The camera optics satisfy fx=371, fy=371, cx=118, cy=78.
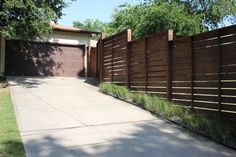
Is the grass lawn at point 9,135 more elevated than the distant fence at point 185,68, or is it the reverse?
the distant fence at point 185,68

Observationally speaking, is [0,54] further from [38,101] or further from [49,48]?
[38,101]

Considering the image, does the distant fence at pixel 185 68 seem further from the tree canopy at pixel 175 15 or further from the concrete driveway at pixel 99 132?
the tree canopy at pixel 175 15

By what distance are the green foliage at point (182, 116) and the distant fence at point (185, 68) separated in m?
0.39

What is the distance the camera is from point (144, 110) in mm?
11141

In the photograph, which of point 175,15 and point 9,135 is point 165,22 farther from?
point 9,135

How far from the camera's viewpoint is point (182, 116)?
968 centimetres

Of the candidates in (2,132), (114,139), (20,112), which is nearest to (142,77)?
(20,112)

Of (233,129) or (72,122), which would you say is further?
(72,122)

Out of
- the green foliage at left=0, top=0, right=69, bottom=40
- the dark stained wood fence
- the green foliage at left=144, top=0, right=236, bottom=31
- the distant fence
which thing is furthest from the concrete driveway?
the green foliage at left=144, top=0, right=236, bottom=31

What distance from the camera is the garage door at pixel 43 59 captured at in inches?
853

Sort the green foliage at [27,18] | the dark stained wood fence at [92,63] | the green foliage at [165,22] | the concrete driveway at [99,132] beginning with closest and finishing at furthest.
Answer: the concrete driveway at [99,132]
the green foliage at [27,18]
the green foliage at [165,22]
the dark stained wood fence at [92,63]

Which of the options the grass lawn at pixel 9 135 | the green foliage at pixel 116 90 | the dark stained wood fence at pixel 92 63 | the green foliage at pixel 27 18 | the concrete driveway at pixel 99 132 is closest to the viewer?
the grass lawn at pixel 9 135

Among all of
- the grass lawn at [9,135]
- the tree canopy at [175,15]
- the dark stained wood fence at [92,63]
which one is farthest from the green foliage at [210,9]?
the grass lawn at [9,135]

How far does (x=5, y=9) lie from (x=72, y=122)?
9588mm
